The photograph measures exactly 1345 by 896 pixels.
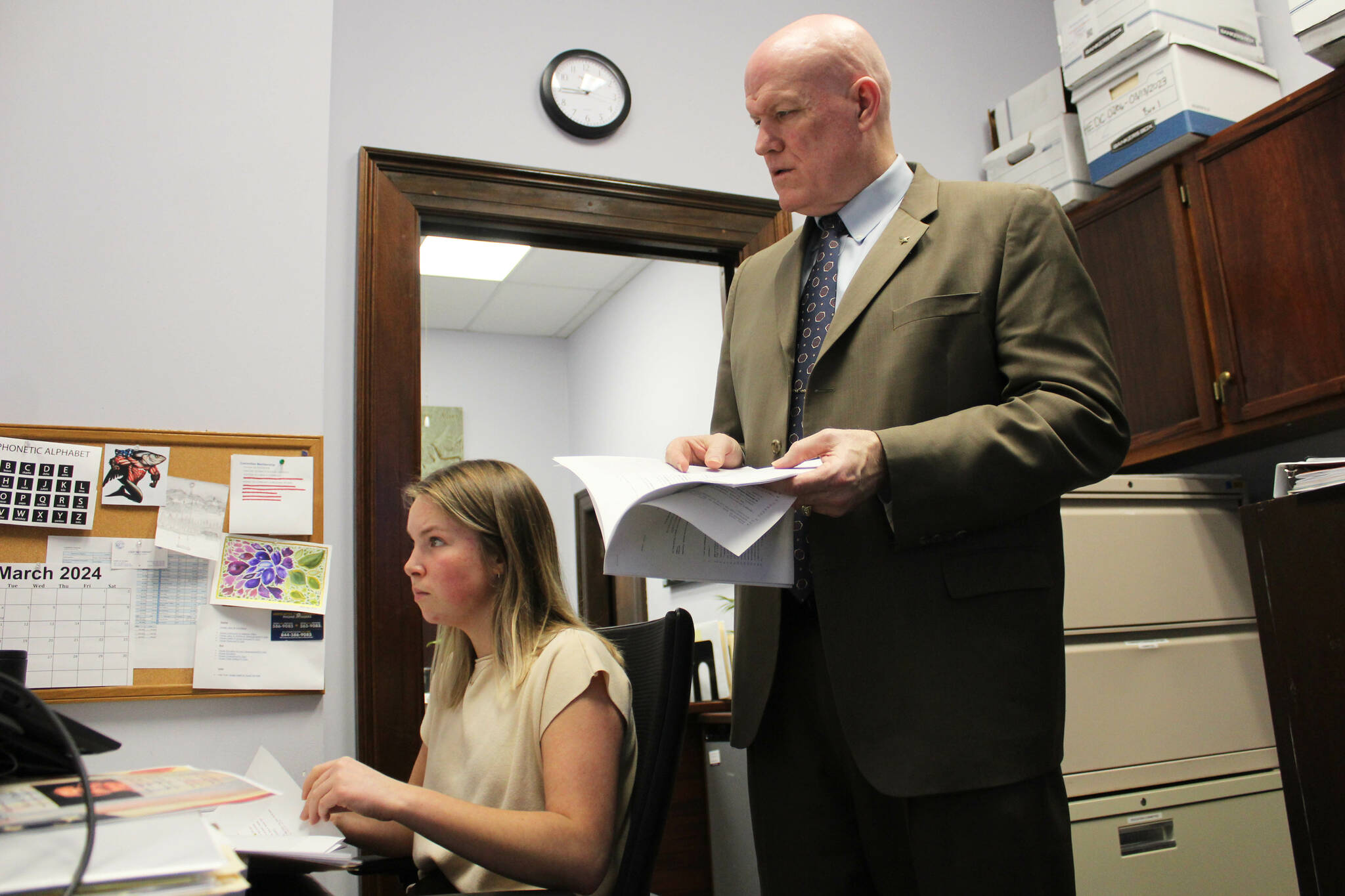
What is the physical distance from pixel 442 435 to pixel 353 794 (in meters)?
4.52

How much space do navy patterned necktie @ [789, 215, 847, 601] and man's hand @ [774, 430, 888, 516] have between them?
14cm

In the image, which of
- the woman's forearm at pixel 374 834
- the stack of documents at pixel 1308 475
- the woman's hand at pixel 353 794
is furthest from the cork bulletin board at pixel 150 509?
the stack of documents at pixel 1308 475

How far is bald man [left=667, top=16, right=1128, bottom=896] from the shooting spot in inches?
37.1

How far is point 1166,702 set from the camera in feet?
7.07

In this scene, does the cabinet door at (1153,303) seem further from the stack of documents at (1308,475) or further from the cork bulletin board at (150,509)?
the cork bulletin board at (150,509)

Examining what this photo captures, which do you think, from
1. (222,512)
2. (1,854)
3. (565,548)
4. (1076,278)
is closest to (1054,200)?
(1076,278)

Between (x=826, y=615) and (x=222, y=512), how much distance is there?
1.00m

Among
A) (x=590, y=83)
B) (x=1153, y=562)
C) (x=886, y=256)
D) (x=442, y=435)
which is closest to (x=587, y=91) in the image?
(x=590, y=83)

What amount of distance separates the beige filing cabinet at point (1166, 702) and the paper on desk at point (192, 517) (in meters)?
1.61

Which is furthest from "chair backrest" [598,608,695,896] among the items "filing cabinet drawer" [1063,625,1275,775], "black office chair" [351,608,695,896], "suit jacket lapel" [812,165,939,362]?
"filing cabinet drawer" [1063,625,1275,775]

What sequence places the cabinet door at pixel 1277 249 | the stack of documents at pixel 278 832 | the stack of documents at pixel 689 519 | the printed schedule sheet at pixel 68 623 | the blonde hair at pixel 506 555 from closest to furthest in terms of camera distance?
the stack of documents at pixel 278 832 → the stack of documents at pixel 689 519 → the blonde hair at pixel 506 555 → the printed schedule sheet at pixel 68 623 → the cabinet door at pixel 1277 249

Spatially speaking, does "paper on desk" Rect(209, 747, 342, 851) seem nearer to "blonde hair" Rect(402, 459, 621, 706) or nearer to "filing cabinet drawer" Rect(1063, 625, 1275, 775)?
"blonde hair" Rect(402, 459, 621, 706)

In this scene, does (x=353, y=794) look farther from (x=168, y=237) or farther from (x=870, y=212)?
(x=168, y=237)

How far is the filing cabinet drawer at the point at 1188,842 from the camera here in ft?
6.50
